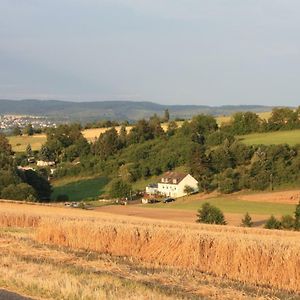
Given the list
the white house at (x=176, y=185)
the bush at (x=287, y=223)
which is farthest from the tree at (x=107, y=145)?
the bush at (x=287, y=223)

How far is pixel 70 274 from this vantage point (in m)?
13.7

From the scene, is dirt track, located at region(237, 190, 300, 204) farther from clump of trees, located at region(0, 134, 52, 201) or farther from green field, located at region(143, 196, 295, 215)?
clump of trees, located at region(0, 134, 52, 201)

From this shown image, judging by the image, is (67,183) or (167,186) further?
(67,183)

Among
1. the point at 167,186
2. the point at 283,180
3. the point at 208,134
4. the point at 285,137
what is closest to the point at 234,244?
the point at 283,180

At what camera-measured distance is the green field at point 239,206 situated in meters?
65.0

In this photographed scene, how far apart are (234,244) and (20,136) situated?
123 m

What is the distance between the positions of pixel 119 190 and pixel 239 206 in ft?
67.8

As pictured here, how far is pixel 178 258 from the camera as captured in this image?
1769 cm

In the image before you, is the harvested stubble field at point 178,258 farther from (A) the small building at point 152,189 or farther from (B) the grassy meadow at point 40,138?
(B) the grassy meadow at point 40,138

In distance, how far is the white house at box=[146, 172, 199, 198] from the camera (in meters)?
88.8

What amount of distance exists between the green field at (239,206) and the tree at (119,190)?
8136 mm

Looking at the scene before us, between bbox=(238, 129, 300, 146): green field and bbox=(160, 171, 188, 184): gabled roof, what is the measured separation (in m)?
12.4

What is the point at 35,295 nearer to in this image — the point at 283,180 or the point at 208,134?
the point at 283,180

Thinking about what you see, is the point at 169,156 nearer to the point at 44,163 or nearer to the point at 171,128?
the point at 171,128
